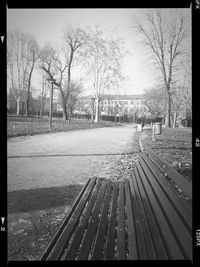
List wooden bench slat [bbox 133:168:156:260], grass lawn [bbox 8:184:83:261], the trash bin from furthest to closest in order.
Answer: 1. the trash bin
2. grass lawn [bbox 8:184:83:261]
3. wooden bench slat [bbox 133:168:156:260]

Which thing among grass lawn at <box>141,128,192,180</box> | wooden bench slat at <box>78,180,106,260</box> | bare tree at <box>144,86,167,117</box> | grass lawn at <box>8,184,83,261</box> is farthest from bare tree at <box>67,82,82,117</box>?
wooden bench slat at <box>78,180,106,260</box>

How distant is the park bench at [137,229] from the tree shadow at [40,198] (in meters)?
0.71

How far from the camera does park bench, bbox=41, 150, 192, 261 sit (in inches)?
51.3

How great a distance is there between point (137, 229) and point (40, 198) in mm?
1833

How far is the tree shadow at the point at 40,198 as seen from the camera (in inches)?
107

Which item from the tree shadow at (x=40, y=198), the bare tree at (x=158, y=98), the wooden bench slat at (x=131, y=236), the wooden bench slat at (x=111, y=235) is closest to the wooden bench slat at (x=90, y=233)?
the wooden bench slat at (x=111, y=235)

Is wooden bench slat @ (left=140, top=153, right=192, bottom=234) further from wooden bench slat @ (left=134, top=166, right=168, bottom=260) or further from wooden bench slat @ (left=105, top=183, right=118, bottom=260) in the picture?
wooden bench slat @ (left=105, top=183, right=118, bottom=260)

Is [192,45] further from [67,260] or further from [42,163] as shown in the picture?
[42,163]

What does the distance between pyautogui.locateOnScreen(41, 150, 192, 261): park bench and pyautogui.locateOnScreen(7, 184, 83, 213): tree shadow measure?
2.33 ft

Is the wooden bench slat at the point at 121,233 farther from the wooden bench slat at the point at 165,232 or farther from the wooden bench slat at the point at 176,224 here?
the wooden bench slat at the point at 176,224

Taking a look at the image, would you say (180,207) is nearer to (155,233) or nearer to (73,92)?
(155,233)
